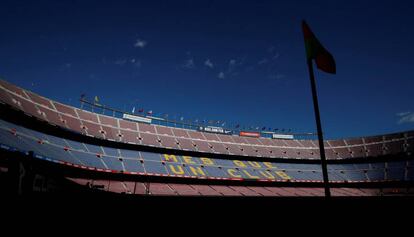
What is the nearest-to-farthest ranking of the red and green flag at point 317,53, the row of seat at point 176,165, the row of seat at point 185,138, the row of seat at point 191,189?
the red and green flag at point 317,53 → the row of seat at point 176,165 → the row of seat at point 191,189 → the row of seat at point 185,138

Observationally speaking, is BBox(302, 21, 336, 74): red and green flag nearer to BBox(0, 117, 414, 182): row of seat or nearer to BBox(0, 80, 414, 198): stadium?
BBox(0, 80, 414, 198): stadium

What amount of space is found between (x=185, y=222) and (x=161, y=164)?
29.8 metres

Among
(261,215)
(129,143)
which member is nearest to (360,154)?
(129,143)

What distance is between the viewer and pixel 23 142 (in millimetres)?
23203

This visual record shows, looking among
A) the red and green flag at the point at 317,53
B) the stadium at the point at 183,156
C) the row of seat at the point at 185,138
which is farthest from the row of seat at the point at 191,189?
the red and green flag at the point at 317,53

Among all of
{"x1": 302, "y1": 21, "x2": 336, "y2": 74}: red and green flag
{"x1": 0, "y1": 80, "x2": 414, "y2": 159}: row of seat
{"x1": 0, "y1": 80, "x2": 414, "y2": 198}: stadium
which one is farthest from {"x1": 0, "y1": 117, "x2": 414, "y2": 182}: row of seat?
{"x1": 302, "y1": 21, "x2": 336, "y2": 74}: red and green flag

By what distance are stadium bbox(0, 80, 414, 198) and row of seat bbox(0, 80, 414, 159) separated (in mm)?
188

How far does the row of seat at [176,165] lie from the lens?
24906 mm

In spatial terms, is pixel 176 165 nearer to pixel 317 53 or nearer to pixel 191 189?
pixel 191 189

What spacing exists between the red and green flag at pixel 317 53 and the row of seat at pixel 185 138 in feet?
106

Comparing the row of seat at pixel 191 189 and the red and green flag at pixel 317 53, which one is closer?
the red and green flag at pixel 317 53

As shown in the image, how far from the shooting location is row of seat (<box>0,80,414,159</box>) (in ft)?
106

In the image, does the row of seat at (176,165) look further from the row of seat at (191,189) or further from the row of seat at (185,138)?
the row of seat at (185,138)

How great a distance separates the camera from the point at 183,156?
40.6 metres
